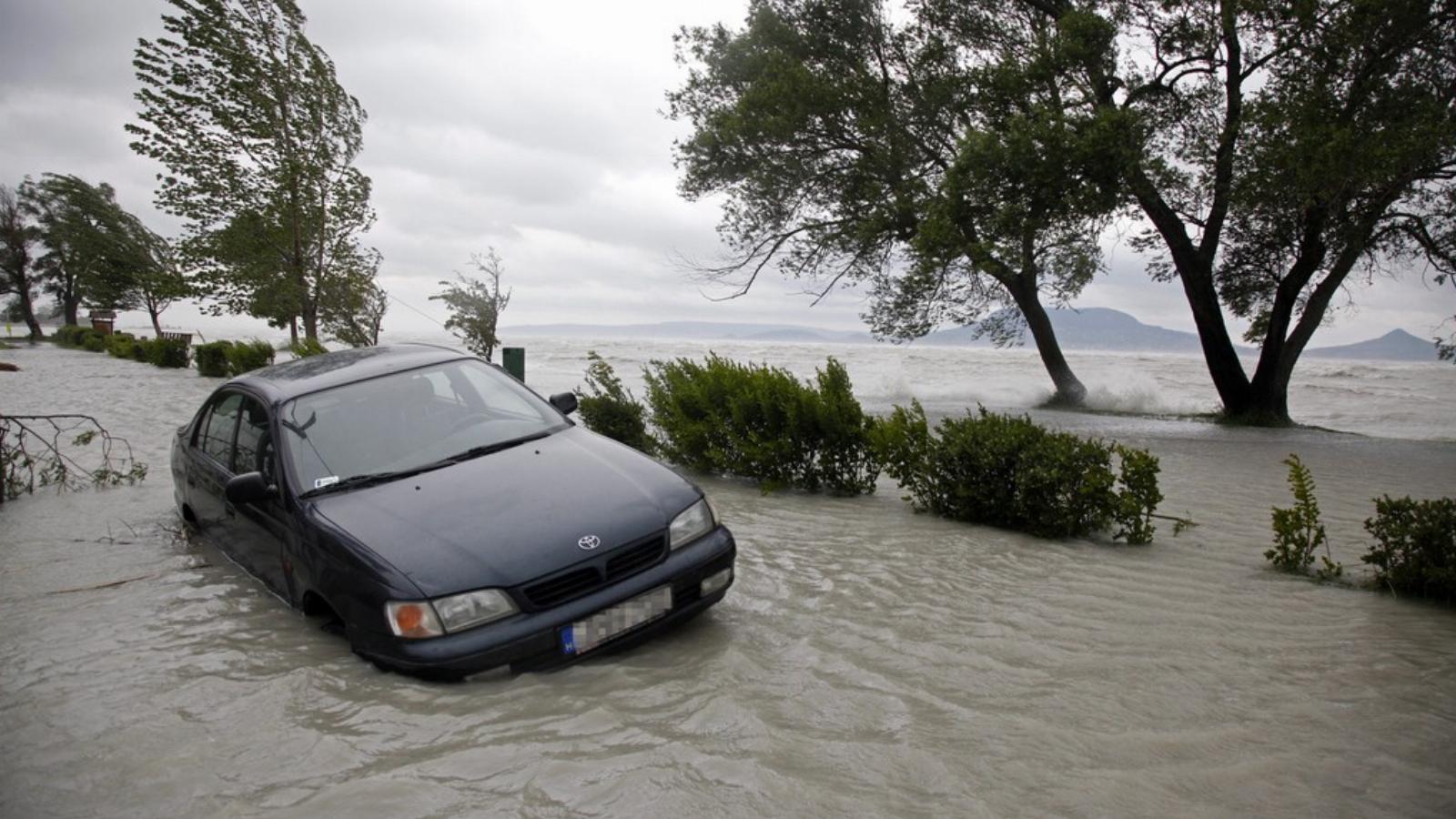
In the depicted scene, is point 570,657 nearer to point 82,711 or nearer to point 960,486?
point 82,711

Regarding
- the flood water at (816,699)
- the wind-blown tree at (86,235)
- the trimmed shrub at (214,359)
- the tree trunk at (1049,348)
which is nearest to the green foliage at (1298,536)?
the flood water at (816,699)

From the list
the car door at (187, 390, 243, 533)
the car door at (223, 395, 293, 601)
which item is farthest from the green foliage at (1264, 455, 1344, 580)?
the car door at (187, 390, 243, 533)

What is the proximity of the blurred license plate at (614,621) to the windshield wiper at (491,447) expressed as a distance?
1366mm

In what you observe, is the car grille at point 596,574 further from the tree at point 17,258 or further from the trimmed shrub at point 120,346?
the tree at point 17,258

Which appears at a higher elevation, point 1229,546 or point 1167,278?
point 1167,278

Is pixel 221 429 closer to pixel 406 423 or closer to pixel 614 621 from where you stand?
pixel 406 423

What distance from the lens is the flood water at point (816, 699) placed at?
2725mm

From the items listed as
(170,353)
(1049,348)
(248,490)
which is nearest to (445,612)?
(248,490)

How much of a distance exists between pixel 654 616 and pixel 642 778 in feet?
3.48

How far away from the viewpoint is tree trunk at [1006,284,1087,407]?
19984 millimetres

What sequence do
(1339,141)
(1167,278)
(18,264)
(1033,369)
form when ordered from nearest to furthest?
(1339,141) < (1167,278) < (1033,369) < (18,264)

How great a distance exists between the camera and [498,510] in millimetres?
3834

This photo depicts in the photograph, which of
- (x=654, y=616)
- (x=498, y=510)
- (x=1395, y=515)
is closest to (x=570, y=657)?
(x=654, y=616)

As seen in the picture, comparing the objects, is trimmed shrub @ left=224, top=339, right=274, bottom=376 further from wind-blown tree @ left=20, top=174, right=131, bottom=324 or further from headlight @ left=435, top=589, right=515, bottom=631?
wind-blown tree @ left=20, top=174, right=131, bottom=324
